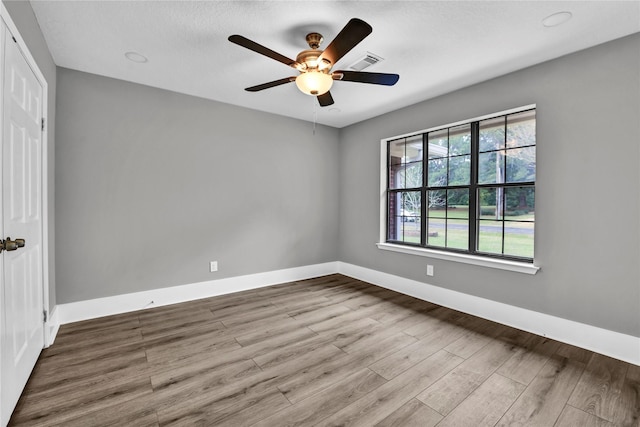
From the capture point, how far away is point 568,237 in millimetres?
2510

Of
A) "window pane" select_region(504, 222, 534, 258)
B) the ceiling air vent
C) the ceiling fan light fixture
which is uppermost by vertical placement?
the ceiling air vent

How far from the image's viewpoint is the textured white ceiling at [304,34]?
1961 millimetres

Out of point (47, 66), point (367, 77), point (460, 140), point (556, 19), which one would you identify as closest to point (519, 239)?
point (460, 140)

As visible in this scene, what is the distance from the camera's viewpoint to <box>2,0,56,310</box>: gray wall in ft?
5.87

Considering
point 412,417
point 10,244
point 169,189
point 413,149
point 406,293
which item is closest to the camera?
point 10,244

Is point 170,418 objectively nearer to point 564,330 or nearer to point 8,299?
point 8,299

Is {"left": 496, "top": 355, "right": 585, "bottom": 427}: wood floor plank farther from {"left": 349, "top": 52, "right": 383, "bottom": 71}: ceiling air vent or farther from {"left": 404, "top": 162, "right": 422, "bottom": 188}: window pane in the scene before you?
{"left": 349, "top": 52, "right": 383, "bottom": 71}: ceiling air vent

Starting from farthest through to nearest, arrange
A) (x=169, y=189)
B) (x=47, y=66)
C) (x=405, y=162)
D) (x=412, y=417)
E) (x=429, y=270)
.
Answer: (x=405, y=162)
(x=429, y=270)
(x=169, y=189)
(x=47, y=66)
(x=412, y=417)

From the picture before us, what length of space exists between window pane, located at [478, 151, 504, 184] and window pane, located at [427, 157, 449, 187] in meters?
0.43

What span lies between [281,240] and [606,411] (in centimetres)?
356

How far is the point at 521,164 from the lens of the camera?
114 inches

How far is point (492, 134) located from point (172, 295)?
13.4 ft

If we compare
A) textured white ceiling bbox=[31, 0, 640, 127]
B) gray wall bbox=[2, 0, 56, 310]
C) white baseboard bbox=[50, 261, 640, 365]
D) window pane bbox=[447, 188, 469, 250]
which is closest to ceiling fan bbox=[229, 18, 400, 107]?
textured white ceiling bbox=[31, 0, 640, 127]

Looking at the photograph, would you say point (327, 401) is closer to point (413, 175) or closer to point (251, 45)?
point (251, 45)
